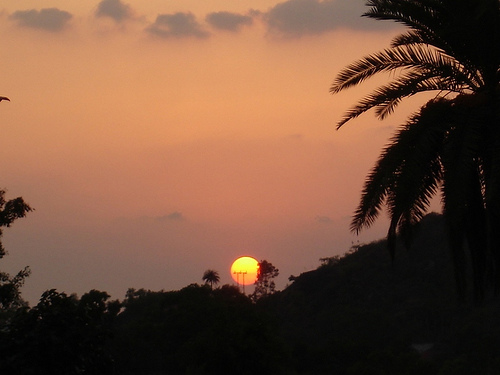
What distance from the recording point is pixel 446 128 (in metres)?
13.7

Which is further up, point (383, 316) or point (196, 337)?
point (383, 316)

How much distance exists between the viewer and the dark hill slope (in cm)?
5628

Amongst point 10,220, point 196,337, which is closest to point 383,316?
point 196,337

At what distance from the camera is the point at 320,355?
186 feet

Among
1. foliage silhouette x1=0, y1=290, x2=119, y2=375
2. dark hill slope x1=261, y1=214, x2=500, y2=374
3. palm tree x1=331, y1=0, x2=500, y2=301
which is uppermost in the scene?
dark hill slope x1=261, y1=214, x2=500, y2=374

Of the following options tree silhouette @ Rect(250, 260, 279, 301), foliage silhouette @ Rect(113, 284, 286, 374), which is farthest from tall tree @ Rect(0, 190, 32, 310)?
tree silhouette @ Rect(250, 260, 279, 301)

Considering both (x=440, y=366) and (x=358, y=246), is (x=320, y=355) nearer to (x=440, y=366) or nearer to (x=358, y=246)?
(x=440, y=366)

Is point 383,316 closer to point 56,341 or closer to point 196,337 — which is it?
point 196,337

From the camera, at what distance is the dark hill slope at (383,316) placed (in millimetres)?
56281

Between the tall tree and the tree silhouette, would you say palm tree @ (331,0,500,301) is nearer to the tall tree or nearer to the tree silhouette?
the tall tree

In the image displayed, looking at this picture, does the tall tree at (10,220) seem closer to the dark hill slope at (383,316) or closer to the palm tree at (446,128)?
the palm tree at (446,128)

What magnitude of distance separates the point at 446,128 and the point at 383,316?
6432cm

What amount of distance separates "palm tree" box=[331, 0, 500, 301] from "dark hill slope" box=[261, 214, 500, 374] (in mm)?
33471

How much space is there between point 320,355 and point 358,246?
1997 inches
